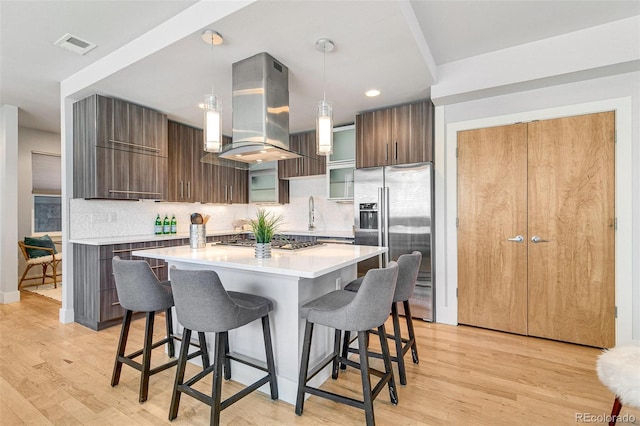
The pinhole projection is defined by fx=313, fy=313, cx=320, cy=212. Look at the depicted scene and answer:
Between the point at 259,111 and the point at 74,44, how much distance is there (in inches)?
70.7

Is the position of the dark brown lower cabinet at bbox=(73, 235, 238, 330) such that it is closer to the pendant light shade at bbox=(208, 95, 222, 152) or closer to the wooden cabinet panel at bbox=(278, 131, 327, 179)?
the pendant light shade at bbox=(208, 95, 222, 152)

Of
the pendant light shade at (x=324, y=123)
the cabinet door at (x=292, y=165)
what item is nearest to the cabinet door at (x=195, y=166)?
the cabinet door at (x=292, y=165)

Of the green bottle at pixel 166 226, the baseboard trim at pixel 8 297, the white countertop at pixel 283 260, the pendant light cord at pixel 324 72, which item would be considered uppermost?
the pendant light cord at pixel 324 72

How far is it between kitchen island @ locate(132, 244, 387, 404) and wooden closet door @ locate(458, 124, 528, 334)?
1583 mm

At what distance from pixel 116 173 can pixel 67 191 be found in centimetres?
60

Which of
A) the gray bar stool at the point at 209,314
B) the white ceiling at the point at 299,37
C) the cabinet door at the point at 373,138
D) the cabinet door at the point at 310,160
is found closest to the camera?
the gray bar stool at the point at 209,314

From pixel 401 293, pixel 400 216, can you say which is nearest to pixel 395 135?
pixel 400 216

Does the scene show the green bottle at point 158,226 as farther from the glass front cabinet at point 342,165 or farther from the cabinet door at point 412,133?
the cabinet door at point 412,133

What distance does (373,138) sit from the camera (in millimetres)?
3906

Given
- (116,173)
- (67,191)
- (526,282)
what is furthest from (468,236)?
(67,191)

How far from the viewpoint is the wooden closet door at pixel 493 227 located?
3080mm

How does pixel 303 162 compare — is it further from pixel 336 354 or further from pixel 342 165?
pixel 336 354

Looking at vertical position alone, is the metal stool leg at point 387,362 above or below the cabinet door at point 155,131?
below

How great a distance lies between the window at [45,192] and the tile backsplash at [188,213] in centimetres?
251
